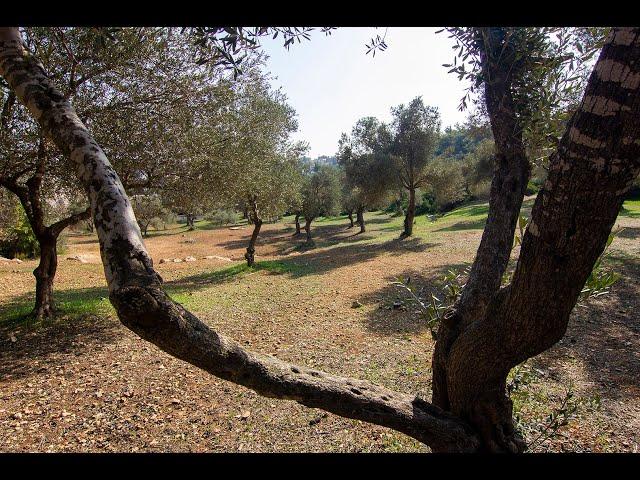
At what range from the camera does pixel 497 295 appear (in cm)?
264

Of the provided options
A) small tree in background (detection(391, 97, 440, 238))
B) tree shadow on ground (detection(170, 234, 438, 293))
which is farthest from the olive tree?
tree shadow on ground (detection(170, 234, 438, 293))

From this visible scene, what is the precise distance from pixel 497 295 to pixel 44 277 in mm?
12446

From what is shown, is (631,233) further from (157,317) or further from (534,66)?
(157,317)

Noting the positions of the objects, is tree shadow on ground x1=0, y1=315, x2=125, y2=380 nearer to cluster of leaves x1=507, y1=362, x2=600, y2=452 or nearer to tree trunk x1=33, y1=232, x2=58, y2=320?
tree trunk x1=33, y1=232, x2=58, y2=320

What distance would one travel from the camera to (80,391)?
22.5 ft

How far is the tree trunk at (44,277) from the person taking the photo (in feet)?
34.8

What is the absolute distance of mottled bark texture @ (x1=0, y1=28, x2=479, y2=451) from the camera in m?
2.07

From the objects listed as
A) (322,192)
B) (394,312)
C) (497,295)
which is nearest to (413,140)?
(322,192)

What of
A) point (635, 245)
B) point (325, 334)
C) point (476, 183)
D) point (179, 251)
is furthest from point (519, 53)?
point (476, 183)

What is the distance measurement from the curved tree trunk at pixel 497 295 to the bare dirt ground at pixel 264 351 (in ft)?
5.34

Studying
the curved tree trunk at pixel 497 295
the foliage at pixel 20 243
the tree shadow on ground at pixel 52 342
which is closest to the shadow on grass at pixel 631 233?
the curved tree trunk at pixel 497 295

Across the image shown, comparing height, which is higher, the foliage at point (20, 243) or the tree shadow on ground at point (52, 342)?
the foliage at point (20, 243)

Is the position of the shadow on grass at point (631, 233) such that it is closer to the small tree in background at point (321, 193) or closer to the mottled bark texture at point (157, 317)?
the mottled bark texture at point (157, 317)
